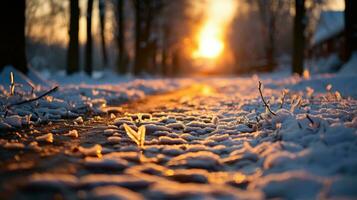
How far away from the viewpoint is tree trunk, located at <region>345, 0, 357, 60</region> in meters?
11.9

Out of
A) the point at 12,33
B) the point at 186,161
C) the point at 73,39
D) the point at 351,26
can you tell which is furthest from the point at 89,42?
the point at 186,161

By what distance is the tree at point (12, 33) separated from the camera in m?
8.61

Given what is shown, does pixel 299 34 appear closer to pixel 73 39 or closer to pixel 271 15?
pixel 73 39

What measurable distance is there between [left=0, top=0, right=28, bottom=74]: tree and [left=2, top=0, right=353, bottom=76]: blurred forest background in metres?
1.49

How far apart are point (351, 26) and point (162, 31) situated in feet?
89.6

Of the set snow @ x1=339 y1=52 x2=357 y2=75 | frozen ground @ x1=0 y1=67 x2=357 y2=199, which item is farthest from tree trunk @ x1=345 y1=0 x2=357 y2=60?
frozen ground @ x1=0 y1=67 x2=357 y2=199

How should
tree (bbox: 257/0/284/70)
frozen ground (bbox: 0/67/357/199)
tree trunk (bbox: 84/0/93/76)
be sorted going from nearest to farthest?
frozen ground (bbox: 0/67/357/199)
tree trunk (bbox: 84/0/93/76)
tree (bbox: 257/0/284/70)

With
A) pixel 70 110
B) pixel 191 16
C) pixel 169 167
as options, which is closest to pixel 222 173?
pixel 169 167

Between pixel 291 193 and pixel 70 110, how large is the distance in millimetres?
4379

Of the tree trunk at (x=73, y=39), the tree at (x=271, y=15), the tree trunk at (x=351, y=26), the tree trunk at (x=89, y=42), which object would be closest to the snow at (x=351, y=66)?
the tree trunk at (x=351, y=26)

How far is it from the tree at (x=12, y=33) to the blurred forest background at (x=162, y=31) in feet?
4.89

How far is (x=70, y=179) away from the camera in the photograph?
6.72 ft

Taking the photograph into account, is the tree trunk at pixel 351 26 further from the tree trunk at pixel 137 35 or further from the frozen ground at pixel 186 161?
the tree trunk at pixel 137 35

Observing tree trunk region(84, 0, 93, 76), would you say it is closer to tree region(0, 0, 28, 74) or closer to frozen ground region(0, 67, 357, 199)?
tree region(0, 0, 28, 74)
